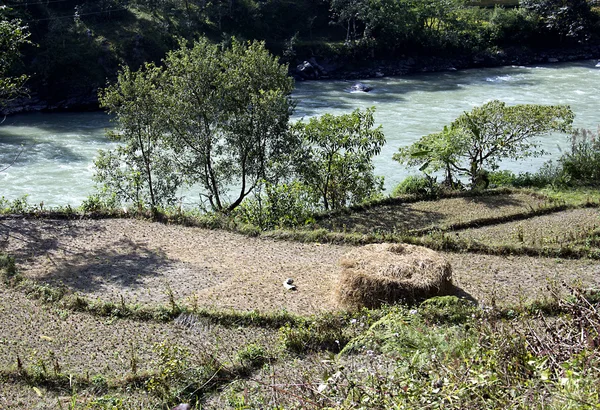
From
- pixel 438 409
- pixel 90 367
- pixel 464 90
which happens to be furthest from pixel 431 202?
pixel 464 90

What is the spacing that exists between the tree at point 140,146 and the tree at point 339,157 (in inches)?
159

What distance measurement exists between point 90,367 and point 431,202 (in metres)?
12.0

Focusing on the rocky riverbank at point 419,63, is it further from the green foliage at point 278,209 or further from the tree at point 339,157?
the green foliage at point 278,209

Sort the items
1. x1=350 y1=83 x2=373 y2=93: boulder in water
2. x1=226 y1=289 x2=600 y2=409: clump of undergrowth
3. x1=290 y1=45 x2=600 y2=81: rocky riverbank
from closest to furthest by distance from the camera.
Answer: x1=226 y1=289 x2=600 y2=409: clump of undergrowth, x1=350 y1=83 x2=373 y2=93: boulder in water, x1=290 y1=45 x2=600 y2=81: rocky riverbank

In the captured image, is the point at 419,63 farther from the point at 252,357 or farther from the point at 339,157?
the point at 252,357

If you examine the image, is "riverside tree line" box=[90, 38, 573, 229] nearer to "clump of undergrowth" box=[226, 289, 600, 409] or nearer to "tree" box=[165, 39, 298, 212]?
"tree" box=[165, 39, 298, 212]

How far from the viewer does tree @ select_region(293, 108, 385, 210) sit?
18.4 metres

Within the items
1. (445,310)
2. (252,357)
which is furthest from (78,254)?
(445,310)

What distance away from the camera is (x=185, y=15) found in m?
49.3

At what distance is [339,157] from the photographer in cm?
1903

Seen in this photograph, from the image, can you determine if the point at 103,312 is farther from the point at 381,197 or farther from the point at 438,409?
the point at 381,197

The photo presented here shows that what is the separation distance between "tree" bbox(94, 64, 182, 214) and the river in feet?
11.4

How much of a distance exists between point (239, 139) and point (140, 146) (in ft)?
10.7

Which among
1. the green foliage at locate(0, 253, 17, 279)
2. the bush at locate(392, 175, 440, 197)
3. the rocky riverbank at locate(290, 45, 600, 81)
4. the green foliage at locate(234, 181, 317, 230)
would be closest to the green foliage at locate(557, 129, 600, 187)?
the bush at locate(392, 175, 440, 197)
